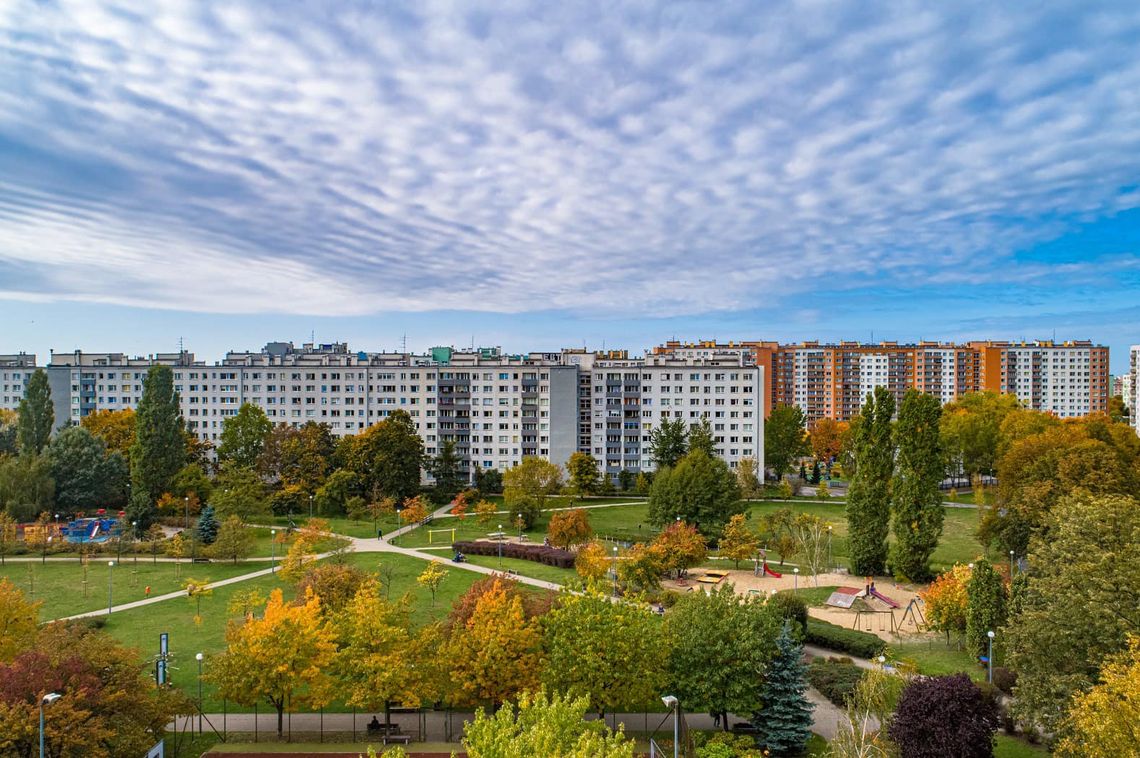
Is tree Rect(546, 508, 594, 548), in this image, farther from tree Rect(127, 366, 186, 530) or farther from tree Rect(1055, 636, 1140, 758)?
tree Rect(1055, 636, 1140, 758)

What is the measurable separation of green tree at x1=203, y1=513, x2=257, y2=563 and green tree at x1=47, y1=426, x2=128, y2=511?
788 inches

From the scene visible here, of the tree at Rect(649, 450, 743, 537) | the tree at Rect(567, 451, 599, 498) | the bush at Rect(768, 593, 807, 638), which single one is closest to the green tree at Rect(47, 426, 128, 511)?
the tree at Rect(567, 451, 599, 498)

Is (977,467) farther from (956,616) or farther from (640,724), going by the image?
(640,724)

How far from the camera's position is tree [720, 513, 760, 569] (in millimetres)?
48312

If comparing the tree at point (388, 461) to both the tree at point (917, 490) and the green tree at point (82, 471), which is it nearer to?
the green tree at point (82, 471)

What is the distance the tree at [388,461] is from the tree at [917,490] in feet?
131

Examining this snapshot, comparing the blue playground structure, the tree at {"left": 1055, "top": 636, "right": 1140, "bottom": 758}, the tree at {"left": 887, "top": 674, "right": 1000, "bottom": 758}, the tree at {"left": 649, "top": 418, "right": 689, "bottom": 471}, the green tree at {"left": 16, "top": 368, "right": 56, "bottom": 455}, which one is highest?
the green tree at {"left": 16, "top": 368, "right": 56, "bottom": 455}

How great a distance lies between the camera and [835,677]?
100ft

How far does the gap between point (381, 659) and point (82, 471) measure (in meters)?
49.6

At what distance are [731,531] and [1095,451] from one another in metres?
21.5

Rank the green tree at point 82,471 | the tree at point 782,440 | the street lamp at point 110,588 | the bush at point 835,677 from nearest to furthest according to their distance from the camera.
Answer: the bush at point 835,677, the street lamp at point 110,588, the green tree at point 82,471, the tree at point 782,440

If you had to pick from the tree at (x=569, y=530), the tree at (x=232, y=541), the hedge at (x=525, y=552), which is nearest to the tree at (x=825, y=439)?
the tree at (x=569, y=530)

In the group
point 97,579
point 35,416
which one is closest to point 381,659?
point 97,579

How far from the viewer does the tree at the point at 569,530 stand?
51625 millimetres
